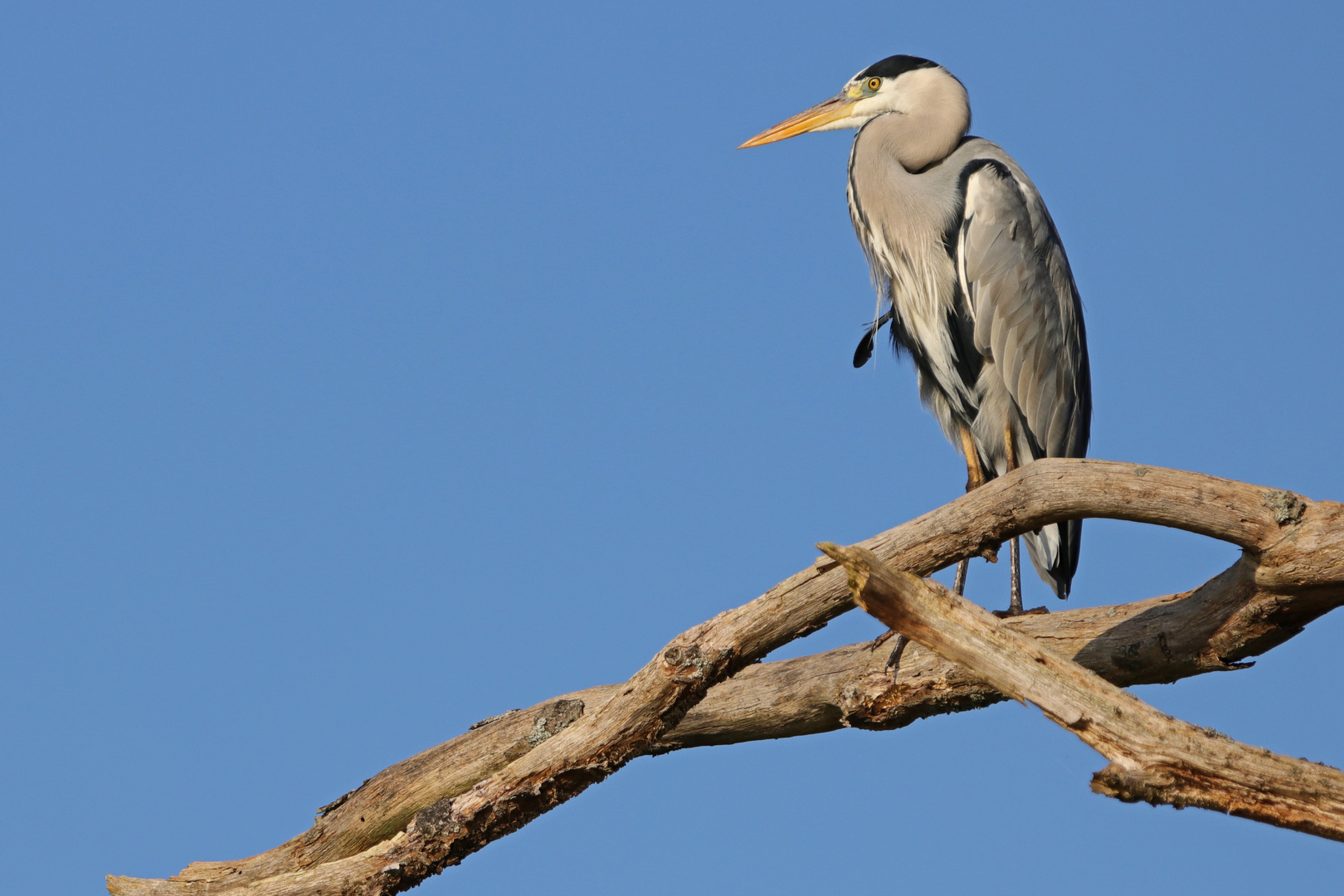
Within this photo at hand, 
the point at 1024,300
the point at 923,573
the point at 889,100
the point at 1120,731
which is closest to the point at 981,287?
the point at 1024,300

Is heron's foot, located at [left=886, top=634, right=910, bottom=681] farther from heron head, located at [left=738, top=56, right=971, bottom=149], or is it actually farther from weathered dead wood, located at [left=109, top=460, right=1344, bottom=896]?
heron head, located at [left=738, top=56, right=971, bottom=149]

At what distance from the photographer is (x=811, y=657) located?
396 centimetres

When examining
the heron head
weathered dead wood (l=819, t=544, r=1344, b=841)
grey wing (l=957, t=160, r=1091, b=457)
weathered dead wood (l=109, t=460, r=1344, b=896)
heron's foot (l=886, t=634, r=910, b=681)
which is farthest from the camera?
the heron head

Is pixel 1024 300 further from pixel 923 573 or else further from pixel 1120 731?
pixel 1120 731

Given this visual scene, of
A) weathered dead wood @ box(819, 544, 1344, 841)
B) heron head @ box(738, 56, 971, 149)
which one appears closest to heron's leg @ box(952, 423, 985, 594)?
heron head @ box(738, 56, 971, 149)

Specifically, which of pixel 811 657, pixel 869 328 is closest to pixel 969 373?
pixel 869 328

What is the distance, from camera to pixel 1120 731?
2.46 meters

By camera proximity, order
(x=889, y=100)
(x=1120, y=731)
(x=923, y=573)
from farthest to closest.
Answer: (x=889, y=100)
(x=923, y=573)
(x=1120, y=731)

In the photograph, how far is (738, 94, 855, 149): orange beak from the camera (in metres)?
5.62

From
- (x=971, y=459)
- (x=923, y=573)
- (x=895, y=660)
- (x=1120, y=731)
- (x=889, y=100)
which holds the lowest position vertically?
(x=1120, y=731)

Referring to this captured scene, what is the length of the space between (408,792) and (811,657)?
1334mm

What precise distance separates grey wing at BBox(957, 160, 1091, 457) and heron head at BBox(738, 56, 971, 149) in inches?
12.7

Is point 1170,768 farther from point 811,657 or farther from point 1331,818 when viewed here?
point 811,657

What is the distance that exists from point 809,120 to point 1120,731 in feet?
12.5
